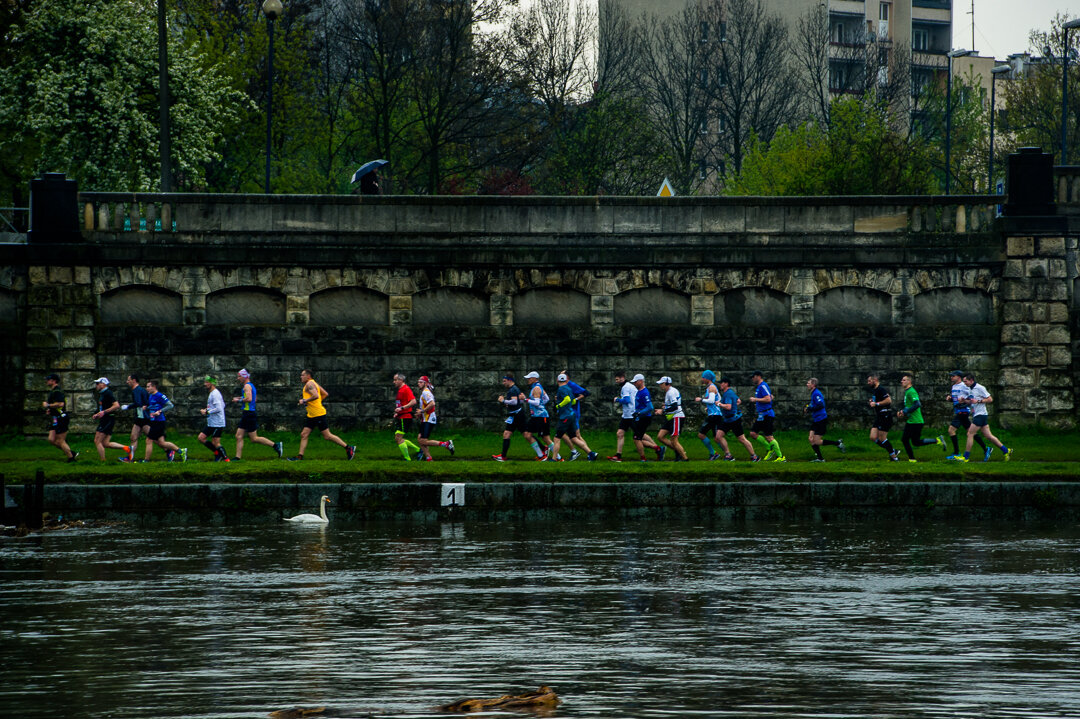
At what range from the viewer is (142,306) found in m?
→ 28.0

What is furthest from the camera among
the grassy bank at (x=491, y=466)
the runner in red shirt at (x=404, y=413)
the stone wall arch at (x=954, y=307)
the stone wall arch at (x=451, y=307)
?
the stone wall arch at (x=954, y=307)

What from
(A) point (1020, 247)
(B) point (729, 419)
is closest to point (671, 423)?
(B) point (729, 419)

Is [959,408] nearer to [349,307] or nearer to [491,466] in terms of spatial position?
[491,466]

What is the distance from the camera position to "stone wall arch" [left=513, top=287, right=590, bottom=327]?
94.0 ft

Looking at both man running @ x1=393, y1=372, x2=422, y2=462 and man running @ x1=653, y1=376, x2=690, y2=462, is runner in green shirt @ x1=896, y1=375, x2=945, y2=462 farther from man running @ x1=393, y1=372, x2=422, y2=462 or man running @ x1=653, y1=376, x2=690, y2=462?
man running @ x1=393, y1=372, x2=422, y2=462

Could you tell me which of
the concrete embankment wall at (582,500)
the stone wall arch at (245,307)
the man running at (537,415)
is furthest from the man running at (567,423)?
the stone wall arch at (245,307)

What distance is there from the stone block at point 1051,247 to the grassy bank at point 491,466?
Answer: 3907mm

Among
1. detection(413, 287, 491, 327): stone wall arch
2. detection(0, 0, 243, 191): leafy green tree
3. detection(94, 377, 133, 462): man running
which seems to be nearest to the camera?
detection(94, 377, 133, 462): man running

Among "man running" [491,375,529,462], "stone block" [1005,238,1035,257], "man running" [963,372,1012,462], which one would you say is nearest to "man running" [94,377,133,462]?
"man running" [491,375,529,462]

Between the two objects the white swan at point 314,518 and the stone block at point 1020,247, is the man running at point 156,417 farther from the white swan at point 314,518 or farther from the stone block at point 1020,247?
the stone block at point 1020,247

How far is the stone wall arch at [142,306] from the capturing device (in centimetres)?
2791

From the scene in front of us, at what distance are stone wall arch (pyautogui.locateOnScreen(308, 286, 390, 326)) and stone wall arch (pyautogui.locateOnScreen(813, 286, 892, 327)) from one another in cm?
869

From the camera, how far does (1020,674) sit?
9938 millimetres

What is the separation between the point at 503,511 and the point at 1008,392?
490 inches
